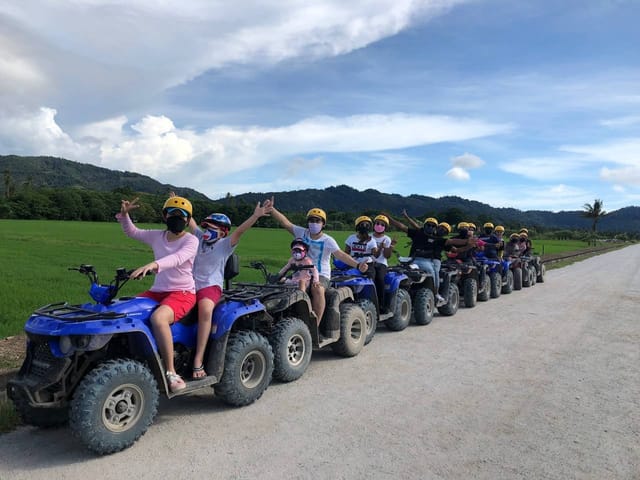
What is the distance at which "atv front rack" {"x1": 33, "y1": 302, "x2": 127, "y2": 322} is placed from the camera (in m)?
4.22

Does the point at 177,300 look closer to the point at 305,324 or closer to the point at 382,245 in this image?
the point at 305,324

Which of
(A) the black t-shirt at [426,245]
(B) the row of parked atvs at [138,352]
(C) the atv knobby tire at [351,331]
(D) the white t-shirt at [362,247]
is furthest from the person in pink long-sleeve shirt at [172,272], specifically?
(A) the black t-shirt at [426,245]

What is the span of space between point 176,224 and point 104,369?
148 cm

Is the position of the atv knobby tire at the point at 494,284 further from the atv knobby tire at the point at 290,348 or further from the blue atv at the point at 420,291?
the atv knobby tire at the point at 290,348

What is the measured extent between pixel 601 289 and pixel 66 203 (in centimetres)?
7599

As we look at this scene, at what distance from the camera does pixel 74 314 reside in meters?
4.43

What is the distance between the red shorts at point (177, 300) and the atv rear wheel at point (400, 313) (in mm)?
4885

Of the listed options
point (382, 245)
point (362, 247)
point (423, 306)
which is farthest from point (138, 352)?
point (423, 306)

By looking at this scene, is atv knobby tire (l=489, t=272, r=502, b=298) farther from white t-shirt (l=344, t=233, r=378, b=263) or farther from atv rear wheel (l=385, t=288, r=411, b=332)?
white t-shirt (l=344, t=233, r=378, b=263)

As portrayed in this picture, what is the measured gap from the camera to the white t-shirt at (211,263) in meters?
5.38

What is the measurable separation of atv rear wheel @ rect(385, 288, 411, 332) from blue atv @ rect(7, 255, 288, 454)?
4586mm

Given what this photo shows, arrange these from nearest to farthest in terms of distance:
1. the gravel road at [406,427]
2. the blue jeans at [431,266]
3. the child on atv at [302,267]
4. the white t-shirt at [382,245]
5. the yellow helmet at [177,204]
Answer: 1. the gravel road at [406,427]
2. the yellow helmet at [177,204]
3. the child on atv at [302,267]
4. the white t-shirt at [382,245]
5. the blue jeans at [431,266]

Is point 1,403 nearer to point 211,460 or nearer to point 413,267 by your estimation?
point 211,460

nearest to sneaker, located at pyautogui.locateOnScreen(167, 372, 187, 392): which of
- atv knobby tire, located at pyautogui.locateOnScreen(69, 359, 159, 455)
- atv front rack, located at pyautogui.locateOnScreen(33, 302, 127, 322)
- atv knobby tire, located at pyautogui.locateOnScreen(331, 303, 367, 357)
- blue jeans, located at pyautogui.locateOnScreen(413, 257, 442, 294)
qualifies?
atv knobby tire, located at pyautogui.locateOnScreen(69, 359, 159, 455)
